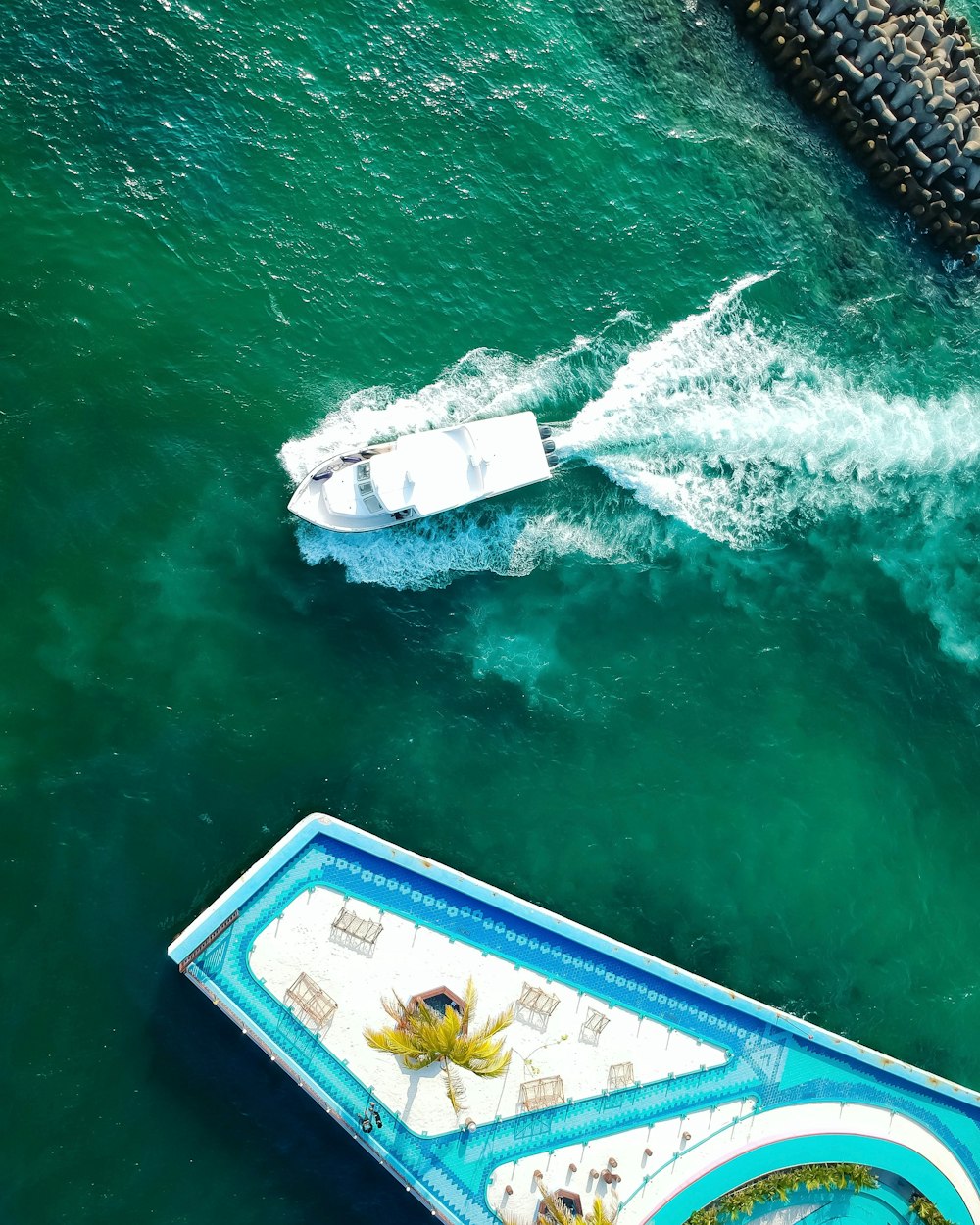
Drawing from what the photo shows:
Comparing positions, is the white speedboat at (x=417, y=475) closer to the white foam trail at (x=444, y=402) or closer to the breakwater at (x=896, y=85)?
the white foam trail at (x=444, y=402)

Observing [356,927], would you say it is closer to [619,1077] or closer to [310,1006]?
[310,1006]

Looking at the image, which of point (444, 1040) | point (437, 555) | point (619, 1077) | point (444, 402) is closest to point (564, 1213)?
point (619, 1077)

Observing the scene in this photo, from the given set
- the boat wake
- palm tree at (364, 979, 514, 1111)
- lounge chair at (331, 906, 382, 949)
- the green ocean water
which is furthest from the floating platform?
the boat wake

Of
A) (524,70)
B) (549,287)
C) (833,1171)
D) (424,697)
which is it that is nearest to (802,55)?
(524,70)

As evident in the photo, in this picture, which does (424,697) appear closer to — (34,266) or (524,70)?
(34,266)

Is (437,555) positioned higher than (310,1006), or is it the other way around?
(437,555)
